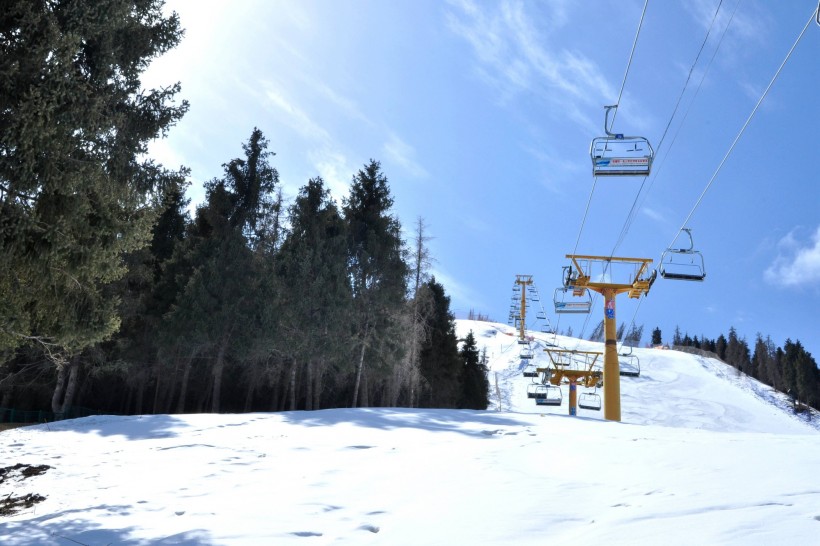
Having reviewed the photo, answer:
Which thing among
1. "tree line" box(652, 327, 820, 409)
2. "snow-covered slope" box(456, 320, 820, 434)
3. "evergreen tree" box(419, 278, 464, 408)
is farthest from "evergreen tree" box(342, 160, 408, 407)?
"tree line" box(652, 327, 820, 409)

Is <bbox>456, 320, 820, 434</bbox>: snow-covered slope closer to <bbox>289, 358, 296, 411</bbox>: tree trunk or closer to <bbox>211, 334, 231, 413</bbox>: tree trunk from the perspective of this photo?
<bbox>289, 358, 296, 411</bbox>: tree trunk

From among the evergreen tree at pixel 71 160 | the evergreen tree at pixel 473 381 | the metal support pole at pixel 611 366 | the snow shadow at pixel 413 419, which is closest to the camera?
the evergreen tree at pixel 71 160

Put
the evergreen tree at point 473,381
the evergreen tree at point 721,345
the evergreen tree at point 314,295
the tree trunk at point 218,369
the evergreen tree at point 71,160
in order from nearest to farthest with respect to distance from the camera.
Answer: the evergreen tree at point 71,160
the tree trunk at point 218,369
the evergreen tree at point 314,295
the evergreen tree at point 473,381
the evergreen tree at point 721,345

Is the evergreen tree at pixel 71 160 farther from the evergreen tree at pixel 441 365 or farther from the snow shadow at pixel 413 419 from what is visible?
the evergreen tree at pixel 441 365

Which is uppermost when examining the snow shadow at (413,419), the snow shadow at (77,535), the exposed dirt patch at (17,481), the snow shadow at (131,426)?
the snow shadow at (413,419)

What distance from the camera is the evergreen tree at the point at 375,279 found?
2917 centimetres

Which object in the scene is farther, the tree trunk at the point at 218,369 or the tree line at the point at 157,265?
the tree trunk at the point at 218,369

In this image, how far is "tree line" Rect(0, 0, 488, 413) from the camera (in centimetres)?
934

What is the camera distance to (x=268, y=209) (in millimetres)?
31078

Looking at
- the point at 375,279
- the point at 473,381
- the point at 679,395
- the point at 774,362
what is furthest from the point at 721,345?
the point at 375,279

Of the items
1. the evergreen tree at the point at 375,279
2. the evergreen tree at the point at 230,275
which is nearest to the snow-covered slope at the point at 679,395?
the evergreen tree at the point at 375,279

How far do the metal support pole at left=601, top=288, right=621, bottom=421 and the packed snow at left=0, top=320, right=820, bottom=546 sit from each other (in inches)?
268

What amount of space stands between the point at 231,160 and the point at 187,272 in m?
6.28

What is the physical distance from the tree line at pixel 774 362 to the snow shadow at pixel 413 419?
8815 cm
